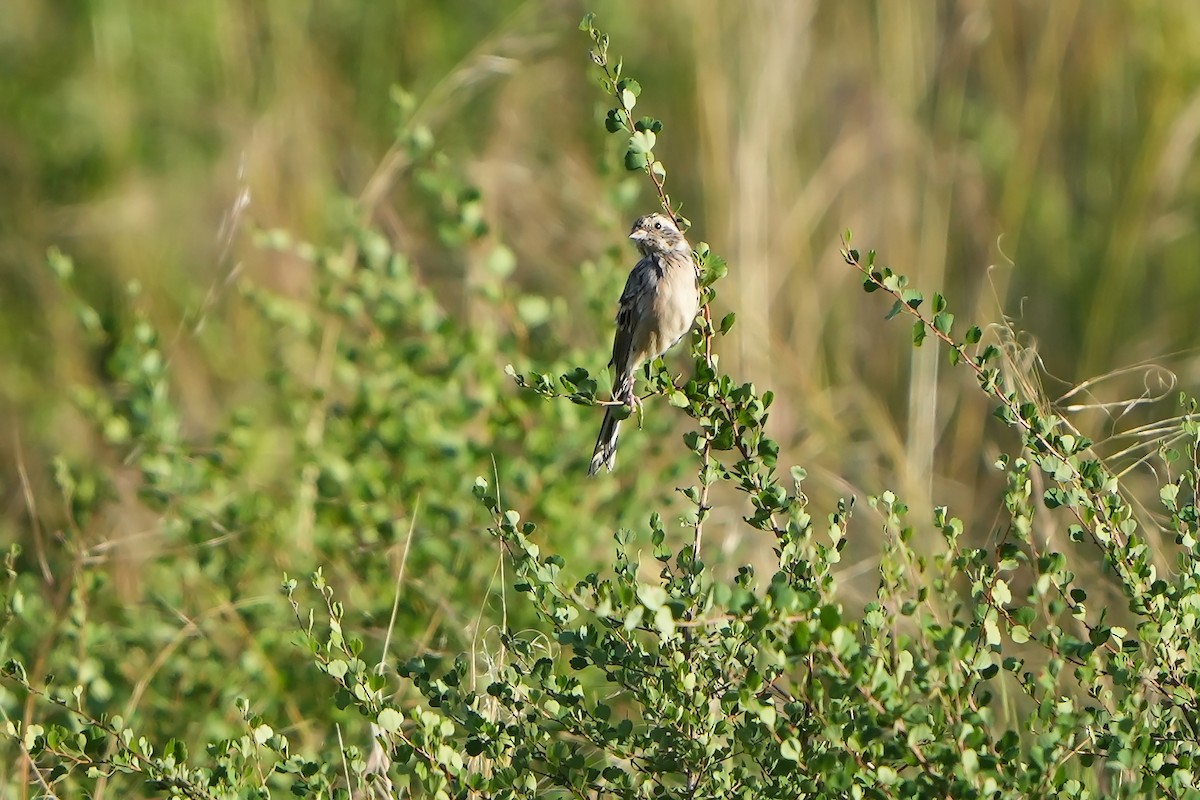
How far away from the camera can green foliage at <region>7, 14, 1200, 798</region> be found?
2088mm

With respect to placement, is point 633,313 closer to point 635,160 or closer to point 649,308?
point 649,308

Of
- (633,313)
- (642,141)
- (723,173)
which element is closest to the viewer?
(642,141)

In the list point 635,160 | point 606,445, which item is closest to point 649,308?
point 606,445

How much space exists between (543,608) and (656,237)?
167 centimetres

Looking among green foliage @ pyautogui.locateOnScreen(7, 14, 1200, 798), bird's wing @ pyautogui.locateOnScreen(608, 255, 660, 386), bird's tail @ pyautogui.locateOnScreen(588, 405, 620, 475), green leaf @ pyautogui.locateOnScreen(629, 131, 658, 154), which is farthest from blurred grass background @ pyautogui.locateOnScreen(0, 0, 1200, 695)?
green leaf @ pyautogui.locateOnScreen(629, 131, 658, 154)

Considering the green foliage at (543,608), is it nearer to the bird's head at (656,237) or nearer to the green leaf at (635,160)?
the green leaf at (635,160)

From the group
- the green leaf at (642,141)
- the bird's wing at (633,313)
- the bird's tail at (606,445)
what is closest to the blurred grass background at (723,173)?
the bird's wing at (633,313)

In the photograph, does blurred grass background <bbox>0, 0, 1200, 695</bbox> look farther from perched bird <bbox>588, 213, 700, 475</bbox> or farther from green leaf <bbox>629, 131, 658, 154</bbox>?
green leaf <bbox>629, 131, 658, 154</bbox>

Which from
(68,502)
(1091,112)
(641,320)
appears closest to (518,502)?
(641,320)

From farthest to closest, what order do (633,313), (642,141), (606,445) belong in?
(633,313) → (606,445) → (642,141)

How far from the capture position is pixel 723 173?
508 cm

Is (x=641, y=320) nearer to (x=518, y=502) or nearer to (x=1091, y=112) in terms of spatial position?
(x=518, y=502)

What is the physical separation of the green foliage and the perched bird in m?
0.12

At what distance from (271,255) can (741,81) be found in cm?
199
